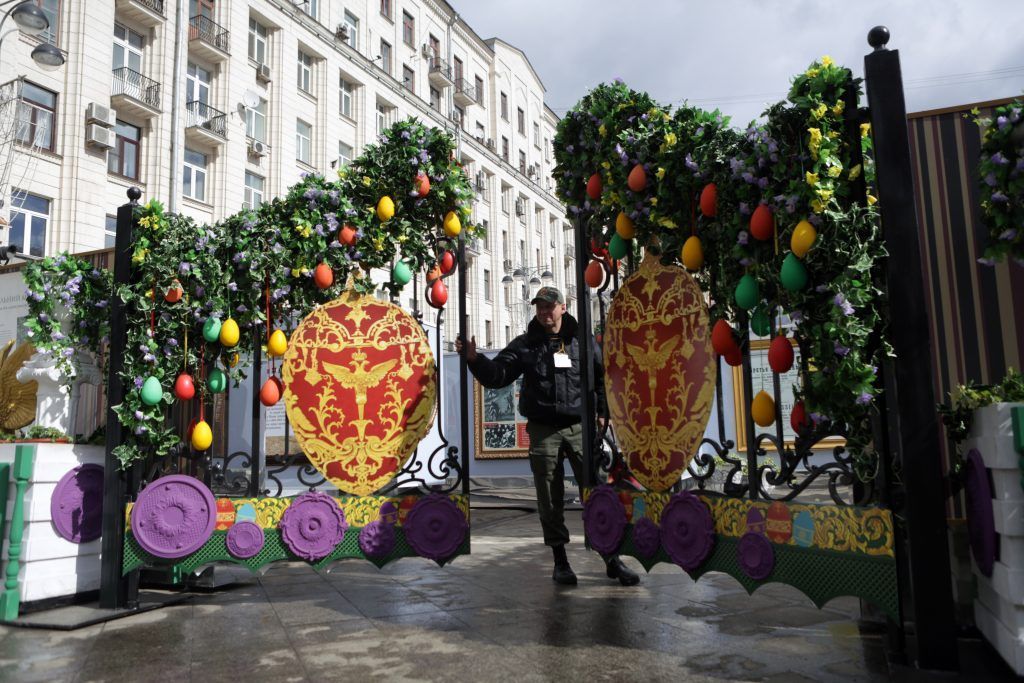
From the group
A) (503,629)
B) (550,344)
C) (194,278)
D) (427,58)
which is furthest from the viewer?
(427,58)

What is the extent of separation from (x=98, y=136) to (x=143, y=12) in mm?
3573

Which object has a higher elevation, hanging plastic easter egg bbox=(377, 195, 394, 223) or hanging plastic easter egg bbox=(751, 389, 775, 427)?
hanging plastic easter egg bbox=(377, 195, 394, 223)

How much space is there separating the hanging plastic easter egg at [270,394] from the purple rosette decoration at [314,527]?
2.03 ft

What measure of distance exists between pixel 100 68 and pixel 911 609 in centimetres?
1882

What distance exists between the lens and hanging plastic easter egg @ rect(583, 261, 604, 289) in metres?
4.95

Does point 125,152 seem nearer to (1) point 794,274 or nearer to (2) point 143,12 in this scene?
(2) point 143,12

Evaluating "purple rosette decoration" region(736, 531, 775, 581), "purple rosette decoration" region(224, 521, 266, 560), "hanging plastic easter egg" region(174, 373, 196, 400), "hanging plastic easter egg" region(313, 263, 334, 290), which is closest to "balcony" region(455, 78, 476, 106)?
"hanging plastic easter egg" region(313, 263, 334, 290)

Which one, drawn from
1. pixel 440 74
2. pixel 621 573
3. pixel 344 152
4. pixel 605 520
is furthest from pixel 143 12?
pixel 605 520

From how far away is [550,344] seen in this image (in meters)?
5.51

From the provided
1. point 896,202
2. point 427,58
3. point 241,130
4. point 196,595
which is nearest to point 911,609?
point 896,202

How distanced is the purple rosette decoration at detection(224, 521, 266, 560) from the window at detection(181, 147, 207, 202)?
1618 cm

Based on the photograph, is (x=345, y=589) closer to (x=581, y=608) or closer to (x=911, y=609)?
(x=581, y=608)

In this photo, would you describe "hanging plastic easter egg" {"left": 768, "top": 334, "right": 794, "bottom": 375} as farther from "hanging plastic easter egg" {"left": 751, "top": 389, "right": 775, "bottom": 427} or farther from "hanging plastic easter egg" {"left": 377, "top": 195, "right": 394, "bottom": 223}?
"hanging plastic easter egg" {"left": 377, "top": 195, "right": 394, "bottom": 223}

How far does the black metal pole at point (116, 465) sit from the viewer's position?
4836mm
